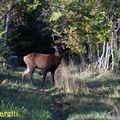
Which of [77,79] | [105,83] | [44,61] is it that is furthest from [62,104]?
[105,83]

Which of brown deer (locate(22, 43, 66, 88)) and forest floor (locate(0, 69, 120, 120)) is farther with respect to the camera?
brown deer (locate(22, 43, 66, 88))

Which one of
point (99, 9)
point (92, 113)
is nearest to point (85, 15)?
point (99, 9)

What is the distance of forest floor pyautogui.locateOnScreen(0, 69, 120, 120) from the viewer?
373 inches

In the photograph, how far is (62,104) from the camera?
1187cm

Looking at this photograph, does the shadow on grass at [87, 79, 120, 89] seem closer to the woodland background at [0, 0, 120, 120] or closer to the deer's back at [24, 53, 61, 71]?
the woodland background at [0, 0, 120, 120]

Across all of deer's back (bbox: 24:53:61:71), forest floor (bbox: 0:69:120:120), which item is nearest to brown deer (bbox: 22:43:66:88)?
deer's back (bbox: 24:53:61:71)

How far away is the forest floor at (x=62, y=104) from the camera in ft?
31.1

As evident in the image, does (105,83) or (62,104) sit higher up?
(62,104)

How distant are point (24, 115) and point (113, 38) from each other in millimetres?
12136

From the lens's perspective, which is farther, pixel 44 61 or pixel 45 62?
pixel 44 61

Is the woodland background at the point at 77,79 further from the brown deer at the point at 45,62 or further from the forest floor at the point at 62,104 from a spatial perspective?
the brown deer at the point at 45,62

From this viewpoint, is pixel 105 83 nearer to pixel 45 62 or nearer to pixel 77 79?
pixel 77 79

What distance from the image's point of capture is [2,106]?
363 inches

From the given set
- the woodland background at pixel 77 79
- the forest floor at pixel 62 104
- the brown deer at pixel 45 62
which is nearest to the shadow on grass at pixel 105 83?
the woodland background at pixel 77 79
